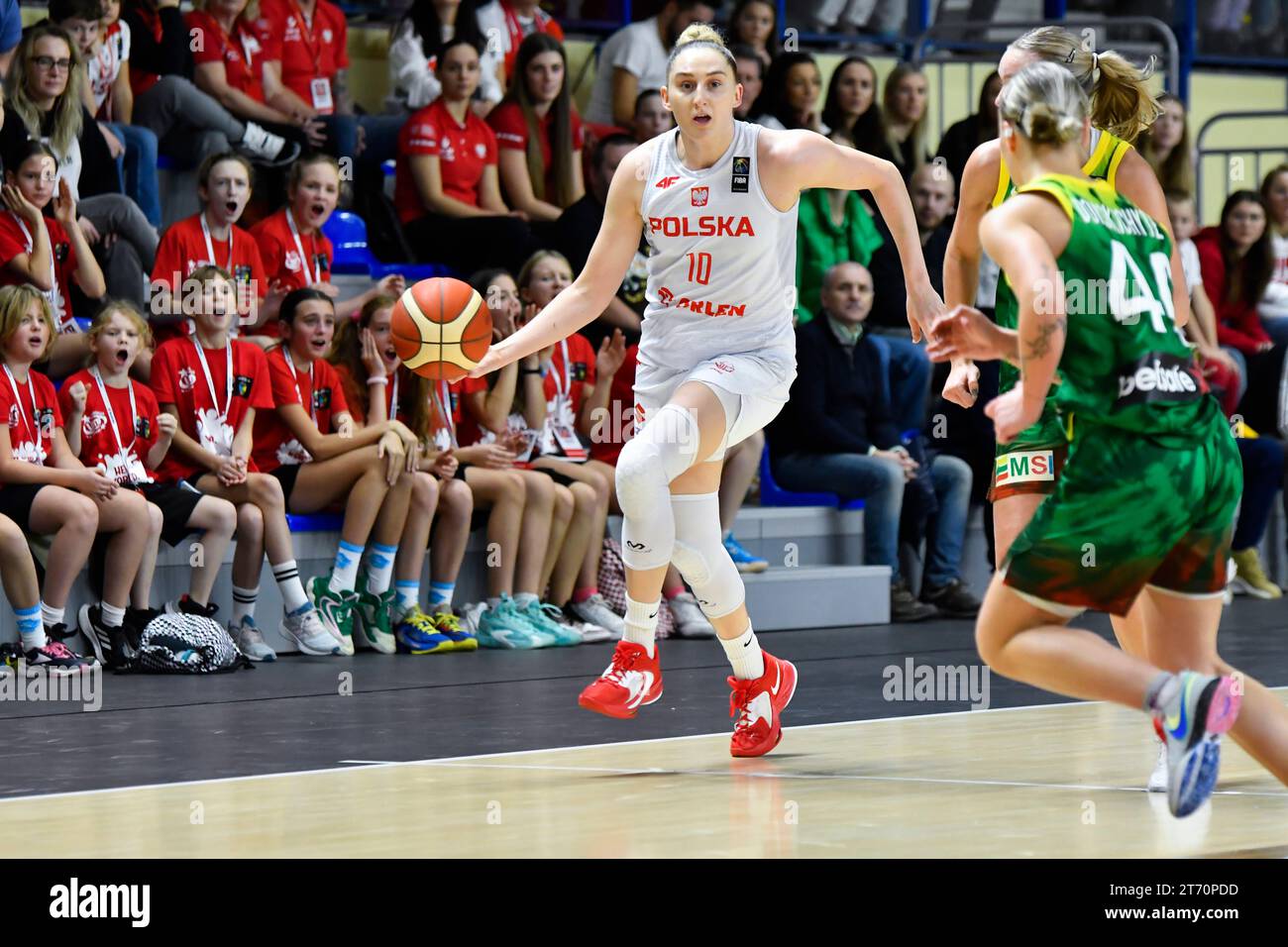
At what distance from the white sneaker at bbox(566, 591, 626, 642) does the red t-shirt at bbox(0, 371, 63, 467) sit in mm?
2639

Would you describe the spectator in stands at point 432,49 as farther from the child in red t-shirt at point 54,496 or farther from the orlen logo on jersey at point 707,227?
the orlen logo on jersey at point 707,227

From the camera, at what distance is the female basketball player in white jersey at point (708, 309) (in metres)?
5.78

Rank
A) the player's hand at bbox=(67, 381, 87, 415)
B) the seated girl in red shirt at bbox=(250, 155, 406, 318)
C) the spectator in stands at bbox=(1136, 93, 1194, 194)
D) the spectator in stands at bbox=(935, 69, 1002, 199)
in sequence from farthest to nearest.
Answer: the spectator in stands at bbox=(1136, 93, 1194, 194) → the spectator in stands at bbox=(935, 69, 1002, 199) → the seated girl in red shirt at bbox=(250, 155, 406, 318) → the player's hand at bbox=(67, 381, 87, 415)

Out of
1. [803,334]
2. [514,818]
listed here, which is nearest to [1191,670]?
[514,818]

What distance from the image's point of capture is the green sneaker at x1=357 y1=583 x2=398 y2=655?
30.0 feet

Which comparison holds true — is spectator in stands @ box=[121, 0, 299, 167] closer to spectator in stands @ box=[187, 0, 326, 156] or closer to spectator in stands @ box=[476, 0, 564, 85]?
spectator in stands @ box=[187, 0, 326, 156]

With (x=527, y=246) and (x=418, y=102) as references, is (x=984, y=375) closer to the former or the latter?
(x=527, y=246)

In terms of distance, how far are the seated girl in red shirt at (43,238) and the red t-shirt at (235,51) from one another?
1.81 meters

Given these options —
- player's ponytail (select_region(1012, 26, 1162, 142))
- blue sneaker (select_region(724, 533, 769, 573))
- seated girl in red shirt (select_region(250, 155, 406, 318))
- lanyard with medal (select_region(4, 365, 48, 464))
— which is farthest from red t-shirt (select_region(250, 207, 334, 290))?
player's ponytail (select_region(1012, 26, 1162, 142))

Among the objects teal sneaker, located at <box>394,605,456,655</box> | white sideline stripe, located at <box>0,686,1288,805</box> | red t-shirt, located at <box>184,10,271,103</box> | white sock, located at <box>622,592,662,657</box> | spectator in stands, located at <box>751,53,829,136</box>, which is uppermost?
red t-shirt, located at <box>184,10,271,103</box>

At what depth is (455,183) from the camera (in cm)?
1104

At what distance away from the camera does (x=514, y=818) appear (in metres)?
4.71

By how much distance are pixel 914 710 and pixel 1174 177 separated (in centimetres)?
634

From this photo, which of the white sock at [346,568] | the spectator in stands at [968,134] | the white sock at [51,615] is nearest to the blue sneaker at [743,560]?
the white sock at [346,568]
